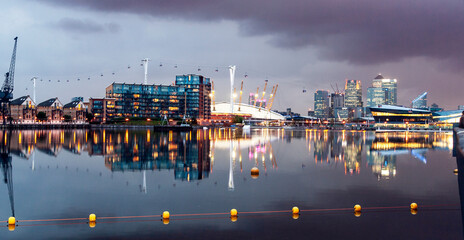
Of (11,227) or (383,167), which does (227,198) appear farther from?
(383,167)

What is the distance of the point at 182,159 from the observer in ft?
159

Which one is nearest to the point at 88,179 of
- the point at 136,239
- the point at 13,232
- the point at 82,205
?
the point at 82,205

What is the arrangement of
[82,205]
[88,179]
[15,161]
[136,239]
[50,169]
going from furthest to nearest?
[15,161]
[50,169]
[88,179]
[82,205]
[136,239]

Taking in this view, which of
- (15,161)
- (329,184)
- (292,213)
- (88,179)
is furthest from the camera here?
(15,161)

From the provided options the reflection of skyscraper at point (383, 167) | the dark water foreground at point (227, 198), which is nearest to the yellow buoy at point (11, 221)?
the dark water foreground at point (227, 198)

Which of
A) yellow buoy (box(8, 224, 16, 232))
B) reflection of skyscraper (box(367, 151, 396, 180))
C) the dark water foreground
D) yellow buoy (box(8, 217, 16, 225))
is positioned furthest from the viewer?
reflection of skyscraper (box(367, 151, 396, 180))

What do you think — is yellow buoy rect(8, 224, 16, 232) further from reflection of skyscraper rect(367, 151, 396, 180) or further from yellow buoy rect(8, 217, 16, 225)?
reflection of skyscraper rect(367, 151, 396, 180)

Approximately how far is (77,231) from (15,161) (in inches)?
1347

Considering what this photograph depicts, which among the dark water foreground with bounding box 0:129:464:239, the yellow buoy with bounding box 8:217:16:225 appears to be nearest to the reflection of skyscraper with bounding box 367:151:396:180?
the dark water foreground with bounding box 0:129:464:239

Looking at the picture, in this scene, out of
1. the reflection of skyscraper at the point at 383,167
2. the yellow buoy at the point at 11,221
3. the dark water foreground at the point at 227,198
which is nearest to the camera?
the dark water foreground at the point at 227,198

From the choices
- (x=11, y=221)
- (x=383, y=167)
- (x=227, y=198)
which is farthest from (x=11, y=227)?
(x=383, y=167)

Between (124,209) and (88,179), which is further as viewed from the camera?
(88,179)

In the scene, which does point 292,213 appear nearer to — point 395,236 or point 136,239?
point 395,236

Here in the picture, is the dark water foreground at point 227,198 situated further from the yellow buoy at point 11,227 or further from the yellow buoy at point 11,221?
the yellow buoy at point 11,221
